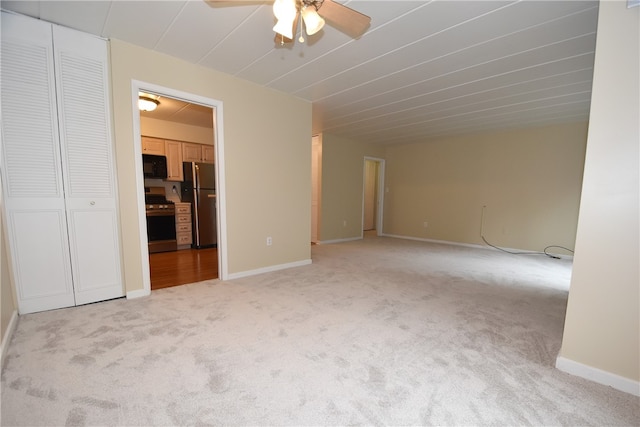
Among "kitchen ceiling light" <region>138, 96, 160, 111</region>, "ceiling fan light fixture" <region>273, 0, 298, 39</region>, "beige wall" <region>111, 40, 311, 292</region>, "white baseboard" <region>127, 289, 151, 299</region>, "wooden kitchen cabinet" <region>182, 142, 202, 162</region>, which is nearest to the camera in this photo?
"ceiling fan light fixture" <region>273, 0, 298, 39</region>

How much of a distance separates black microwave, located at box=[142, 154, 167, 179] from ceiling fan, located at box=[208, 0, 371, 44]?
4.05 m

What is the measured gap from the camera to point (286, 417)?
121 centimetres

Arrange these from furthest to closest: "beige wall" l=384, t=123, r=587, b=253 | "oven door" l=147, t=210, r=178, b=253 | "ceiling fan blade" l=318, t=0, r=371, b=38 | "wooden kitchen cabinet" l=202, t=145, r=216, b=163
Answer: "wooden kitchen cabinet" l=202, t=145, r=216, b=163 → "beige wall" l=384, t=123, r=587, b=253 → "oven door" l=147, t=210, r=178, b=253 → "ceiling fan blade" l=318, t=0, r=371, b=38

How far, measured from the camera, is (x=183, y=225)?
4.93 m

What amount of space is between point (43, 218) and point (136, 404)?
6.28 ft

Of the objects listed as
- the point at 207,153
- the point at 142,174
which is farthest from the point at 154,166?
the point at 142,174

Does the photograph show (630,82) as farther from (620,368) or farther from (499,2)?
(620,368)

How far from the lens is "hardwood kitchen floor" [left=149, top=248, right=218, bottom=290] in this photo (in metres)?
3.12

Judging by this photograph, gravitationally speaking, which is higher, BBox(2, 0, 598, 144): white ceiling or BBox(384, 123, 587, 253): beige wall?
BBox(2, 0, 598, 144): white ceiling

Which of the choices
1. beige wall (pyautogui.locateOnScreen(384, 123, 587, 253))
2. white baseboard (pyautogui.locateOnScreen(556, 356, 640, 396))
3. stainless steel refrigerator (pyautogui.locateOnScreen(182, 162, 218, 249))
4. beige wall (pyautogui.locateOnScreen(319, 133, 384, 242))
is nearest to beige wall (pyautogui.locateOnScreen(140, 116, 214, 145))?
stainless steel refrigerator (pyautogui.locateOnScreen(182, 162, 218, 249))

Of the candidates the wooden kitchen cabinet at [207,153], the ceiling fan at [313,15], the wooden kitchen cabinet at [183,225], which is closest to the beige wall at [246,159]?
the ceiling fan at [313,15]

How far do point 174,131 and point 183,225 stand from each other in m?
1.84

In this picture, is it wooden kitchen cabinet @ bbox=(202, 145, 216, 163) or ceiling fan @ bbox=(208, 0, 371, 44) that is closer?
ceiling fan @ bbox=(208, 0, 371, 44)

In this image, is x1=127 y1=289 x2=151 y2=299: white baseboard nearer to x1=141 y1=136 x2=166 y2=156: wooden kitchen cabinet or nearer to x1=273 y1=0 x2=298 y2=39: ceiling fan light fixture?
x1=273 y1=0 x2=298 y2=39: ceiling fan light fixture
